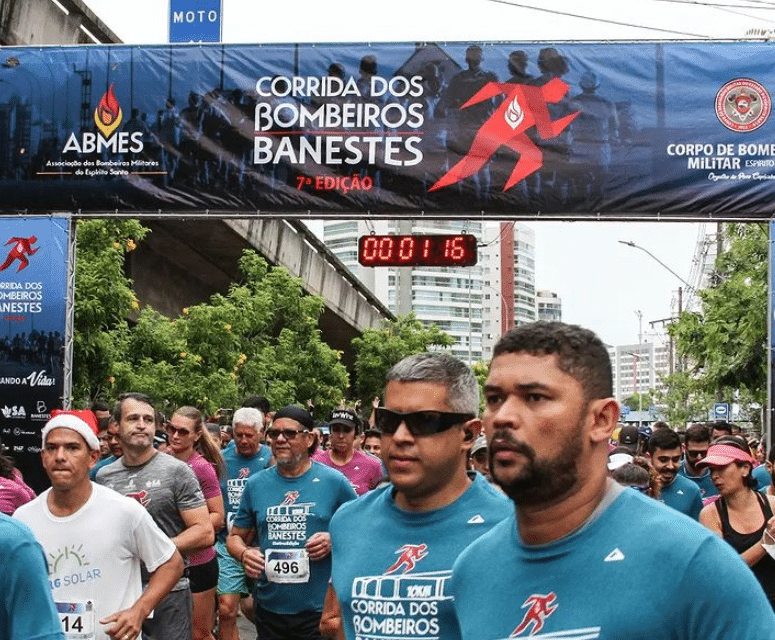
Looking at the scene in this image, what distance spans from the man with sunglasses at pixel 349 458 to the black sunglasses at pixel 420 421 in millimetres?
6083

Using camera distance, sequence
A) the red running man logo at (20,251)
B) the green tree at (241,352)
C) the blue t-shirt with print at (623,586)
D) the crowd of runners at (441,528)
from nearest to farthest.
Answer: the blue t-shirt with print at (623,586), the crowd of runners at (441,528), the red running man logo at (20,251), the green tree at (241,352)

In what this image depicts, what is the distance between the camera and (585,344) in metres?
2.62

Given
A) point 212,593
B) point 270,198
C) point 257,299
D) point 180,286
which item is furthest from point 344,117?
point 180,286

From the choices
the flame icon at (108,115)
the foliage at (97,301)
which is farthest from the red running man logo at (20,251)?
the foliage at (97,301)

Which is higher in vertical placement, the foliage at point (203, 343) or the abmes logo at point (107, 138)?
the abmes logo at point (107, 138)

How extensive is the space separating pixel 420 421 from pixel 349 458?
6.43 metres

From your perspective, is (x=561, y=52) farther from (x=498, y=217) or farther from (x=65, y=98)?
(x=65, y=98)

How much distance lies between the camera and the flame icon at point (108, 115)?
1444 centimetres

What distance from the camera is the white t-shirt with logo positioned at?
5871 mm

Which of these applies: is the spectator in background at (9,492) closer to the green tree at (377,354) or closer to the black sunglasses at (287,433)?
the black sunglasses at (287,433)

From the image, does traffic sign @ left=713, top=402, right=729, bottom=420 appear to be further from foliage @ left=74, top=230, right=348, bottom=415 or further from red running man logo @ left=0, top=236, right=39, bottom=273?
red running man logo @ left=0, top=236, right=39, bottom=273

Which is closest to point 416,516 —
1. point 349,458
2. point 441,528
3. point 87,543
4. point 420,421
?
point 441,528

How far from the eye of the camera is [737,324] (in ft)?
90.3

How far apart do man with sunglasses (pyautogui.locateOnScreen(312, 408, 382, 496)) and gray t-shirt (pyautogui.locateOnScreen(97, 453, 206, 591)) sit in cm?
274
